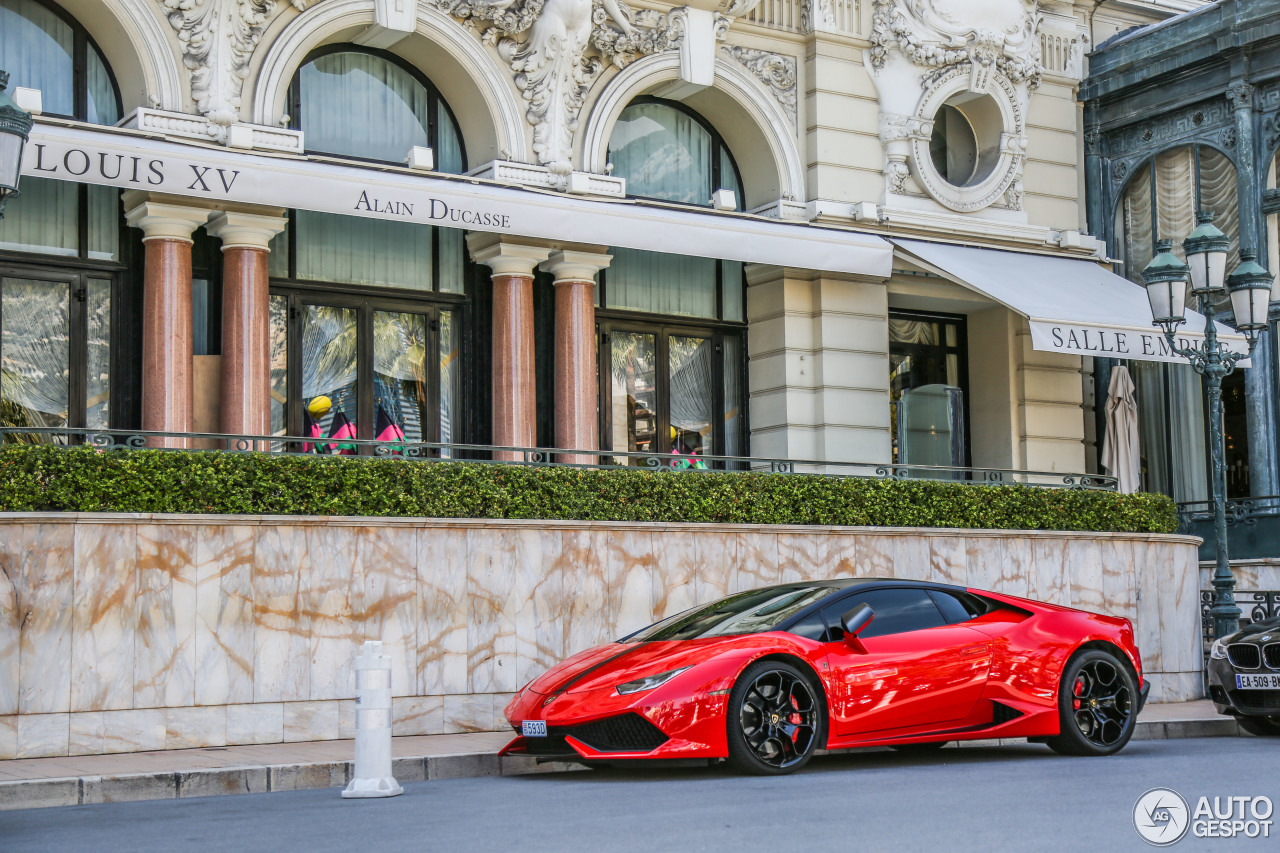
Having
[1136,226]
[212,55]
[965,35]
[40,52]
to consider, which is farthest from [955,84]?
[40,52]

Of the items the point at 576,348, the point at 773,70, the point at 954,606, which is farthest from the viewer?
the point at 773,70

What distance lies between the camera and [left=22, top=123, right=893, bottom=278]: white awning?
1403 cm

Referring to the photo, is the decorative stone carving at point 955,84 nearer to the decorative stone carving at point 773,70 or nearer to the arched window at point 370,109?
the decorative stone carving at point 773,70

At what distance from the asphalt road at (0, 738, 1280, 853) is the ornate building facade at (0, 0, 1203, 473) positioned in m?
7.46

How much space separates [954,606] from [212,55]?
981cm

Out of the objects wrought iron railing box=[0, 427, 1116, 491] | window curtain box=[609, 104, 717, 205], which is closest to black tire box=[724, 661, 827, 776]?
wrought iron railing box=[0, 427, 1116, 491]

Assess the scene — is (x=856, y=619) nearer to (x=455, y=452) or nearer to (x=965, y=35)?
(x=455, y=452)

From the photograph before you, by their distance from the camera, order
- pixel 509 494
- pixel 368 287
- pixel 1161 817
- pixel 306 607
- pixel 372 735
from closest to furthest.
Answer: pixel 1161 817 → pixel 372 735 → pixel 306 607 → pixel 509 494 → pixel 368 287

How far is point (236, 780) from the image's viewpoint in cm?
984

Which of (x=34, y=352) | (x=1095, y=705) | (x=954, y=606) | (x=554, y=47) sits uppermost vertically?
(x=554, y=47)

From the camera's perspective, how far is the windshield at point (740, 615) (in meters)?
10.2

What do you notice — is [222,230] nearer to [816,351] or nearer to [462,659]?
[462,659]

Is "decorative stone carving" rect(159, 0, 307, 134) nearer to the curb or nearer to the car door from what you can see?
the curb

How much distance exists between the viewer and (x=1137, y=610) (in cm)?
1656
